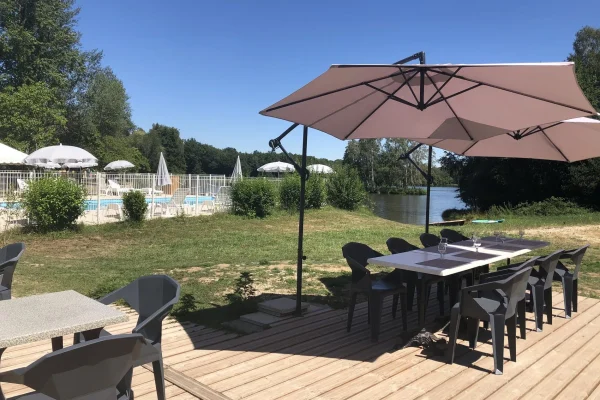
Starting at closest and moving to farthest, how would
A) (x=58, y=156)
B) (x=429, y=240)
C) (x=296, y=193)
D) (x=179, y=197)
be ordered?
(x=429, y=240)
(x=58, y=156)
(x=179, y=197)
(x=296, y=193)

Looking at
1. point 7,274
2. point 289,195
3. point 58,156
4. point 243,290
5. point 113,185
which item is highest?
point 58,156

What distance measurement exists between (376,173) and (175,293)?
4993 cm

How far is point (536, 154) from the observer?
214 inches

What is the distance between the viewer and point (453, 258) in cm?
388

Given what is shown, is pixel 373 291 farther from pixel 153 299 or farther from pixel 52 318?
pixel 52 318

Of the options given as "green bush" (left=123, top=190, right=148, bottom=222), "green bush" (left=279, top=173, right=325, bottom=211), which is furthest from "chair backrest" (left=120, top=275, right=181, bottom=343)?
"green bush" (left=279, top=173, right=325, bottom=211)

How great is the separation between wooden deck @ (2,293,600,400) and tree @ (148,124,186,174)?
52.6 metres

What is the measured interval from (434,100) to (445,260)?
4.49 feet

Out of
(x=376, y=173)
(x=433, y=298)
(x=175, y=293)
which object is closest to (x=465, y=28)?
(x=433, y=298)

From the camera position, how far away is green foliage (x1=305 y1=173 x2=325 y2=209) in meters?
18.0

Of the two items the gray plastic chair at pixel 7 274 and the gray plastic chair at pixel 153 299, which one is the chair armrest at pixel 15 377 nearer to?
the gray plastic chair at pixel 153 299

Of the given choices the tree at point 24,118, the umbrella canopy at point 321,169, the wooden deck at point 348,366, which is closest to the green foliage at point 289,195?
the umbrella canopy at point 321,169

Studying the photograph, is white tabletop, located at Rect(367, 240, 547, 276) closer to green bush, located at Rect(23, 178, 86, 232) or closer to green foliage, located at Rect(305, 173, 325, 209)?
green bush, located at Rect(23, 178, 86, 232)

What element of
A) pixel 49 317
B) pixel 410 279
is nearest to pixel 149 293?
pixel 49 317
